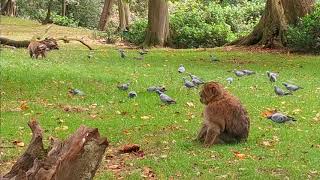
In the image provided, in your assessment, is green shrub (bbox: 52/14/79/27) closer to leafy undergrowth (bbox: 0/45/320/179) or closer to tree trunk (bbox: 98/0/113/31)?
tree trunk (bbox: 98/0/113/31)

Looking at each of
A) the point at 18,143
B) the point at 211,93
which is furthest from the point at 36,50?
the point at 211,93

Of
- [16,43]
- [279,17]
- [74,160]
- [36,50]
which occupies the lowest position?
[16,43]

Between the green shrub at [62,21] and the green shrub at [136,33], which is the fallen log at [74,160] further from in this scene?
the green shrub at [62,21]

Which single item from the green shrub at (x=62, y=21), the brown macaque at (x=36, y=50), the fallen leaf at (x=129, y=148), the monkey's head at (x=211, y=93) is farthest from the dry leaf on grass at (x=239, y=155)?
the green shrub at (x=62, y=21)

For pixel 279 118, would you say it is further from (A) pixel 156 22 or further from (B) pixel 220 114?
(A) pixel 156 22

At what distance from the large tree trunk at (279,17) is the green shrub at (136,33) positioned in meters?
7.50

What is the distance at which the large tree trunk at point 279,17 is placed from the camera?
80.9 feet

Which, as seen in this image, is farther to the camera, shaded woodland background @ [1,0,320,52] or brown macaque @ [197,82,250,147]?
shaded woodland background @ [1,0,320,52]

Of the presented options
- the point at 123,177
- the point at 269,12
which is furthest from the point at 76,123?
the point at 269,12

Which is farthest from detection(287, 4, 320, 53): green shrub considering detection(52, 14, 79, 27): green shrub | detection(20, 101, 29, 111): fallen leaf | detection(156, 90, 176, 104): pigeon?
detection(52, 14, 79, 27): green shrub

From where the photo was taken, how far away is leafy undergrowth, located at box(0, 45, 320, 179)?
7.38m

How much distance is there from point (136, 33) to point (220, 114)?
2431 cm

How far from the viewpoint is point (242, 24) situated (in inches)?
1361

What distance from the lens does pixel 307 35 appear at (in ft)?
74.3
